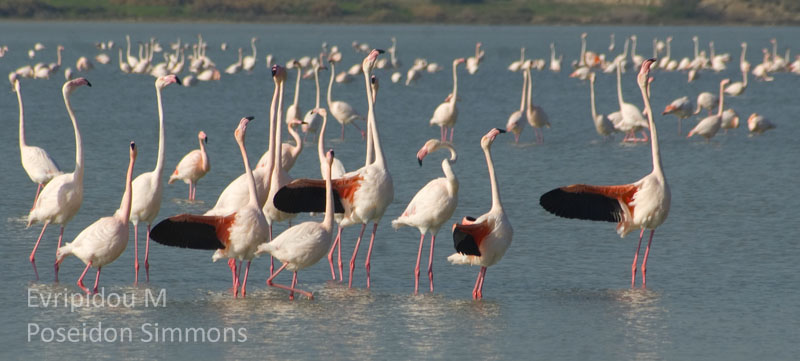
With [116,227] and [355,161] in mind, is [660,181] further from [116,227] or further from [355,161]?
[355,161]

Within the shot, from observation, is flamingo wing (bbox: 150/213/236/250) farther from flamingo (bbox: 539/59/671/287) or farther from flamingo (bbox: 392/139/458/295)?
flamingo (bbox: 539/59/671/287)

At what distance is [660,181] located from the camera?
31.6 feet

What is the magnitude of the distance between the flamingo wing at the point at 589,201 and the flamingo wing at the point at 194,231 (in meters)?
2.41

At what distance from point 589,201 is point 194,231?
3.07 meters

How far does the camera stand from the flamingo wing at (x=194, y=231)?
8.33 m

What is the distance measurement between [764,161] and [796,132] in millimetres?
4792

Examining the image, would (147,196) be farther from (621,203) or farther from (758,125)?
(758,125)

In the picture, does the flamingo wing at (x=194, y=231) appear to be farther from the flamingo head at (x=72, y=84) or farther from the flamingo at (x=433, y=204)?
the flamingo head at (x=72, y=84)

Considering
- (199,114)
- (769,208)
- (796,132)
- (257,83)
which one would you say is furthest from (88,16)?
(769,208)

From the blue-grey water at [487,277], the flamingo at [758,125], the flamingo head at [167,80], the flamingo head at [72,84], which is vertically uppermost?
the flamingo at [758,125]

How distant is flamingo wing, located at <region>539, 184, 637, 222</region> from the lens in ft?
30.5

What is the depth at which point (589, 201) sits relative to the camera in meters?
9.42

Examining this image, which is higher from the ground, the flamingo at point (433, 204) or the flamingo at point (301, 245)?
the flamingo at point (433, 204)

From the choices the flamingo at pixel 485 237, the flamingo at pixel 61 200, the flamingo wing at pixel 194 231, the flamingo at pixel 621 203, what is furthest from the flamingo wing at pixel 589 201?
the flamingo at pixel 61 200
